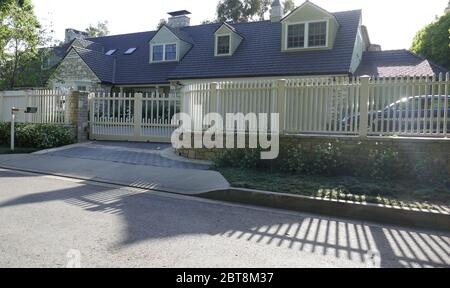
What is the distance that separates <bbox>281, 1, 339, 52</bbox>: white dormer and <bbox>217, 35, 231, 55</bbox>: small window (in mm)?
3389

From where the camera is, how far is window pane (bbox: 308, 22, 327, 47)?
2061 cm

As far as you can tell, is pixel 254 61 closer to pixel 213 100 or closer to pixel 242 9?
pixel 213 100

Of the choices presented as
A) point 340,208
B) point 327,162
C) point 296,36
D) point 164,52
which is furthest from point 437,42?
point 340,208

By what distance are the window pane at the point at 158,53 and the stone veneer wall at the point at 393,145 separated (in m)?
18.3

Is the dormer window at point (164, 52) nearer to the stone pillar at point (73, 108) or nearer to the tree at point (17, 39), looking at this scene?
the tree at point (17, 39)

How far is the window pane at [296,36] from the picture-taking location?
2119 centimetres

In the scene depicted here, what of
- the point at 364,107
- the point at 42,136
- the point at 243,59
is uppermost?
the point at 243,59

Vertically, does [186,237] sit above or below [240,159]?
below

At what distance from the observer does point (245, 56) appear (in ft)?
73.8

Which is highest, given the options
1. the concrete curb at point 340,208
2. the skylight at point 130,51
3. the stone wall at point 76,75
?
the skylight at point 130,51

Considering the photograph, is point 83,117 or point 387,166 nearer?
point 387,166

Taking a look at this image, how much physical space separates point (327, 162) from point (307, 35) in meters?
13.6

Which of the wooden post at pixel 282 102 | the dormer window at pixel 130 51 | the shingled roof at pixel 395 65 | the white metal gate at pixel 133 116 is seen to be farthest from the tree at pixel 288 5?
the wooden post at pixel 282 102

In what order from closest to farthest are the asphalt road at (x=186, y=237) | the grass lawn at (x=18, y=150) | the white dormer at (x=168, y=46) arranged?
the asphalt road at (x=186, y=237)
the grass lawn at (x=18, y=150)
the white dormer at (x=168, y=46)
